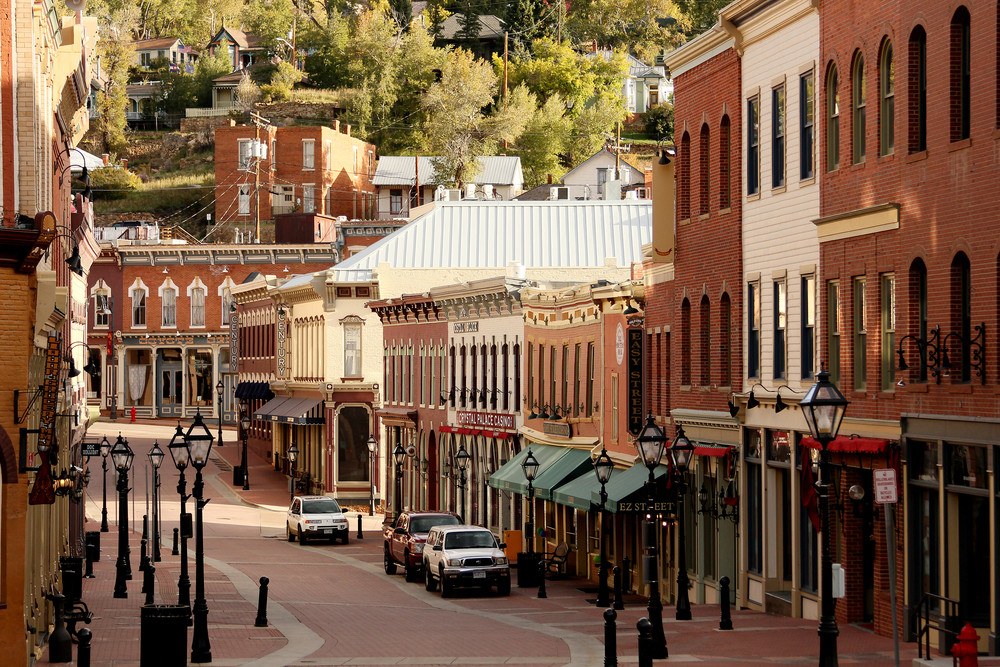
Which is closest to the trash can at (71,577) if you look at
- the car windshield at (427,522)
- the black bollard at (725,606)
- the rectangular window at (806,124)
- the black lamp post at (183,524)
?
the black lamp post at (183,524)

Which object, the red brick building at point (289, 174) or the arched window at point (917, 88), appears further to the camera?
the red brick building at point (289, 174)

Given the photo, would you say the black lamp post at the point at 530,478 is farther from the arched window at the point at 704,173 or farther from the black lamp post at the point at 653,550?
the black lamp post at the point at 653,550

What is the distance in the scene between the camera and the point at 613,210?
69.7 m

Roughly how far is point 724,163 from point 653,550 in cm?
1136

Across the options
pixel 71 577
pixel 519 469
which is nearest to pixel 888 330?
pixel 71 577

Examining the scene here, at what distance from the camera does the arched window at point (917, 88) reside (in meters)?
24.2

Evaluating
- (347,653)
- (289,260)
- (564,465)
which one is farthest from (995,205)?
(289,260)

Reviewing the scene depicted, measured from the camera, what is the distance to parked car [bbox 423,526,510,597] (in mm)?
37156

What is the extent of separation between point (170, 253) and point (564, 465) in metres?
54.5

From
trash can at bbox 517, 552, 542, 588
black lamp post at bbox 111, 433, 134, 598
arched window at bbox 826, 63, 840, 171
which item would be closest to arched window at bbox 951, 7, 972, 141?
arched window at bbox 826, 63, 840, 171

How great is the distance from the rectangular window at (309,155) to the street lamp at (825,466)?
319 feet

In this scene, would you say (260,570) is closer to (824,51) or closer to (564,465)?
(564,465)

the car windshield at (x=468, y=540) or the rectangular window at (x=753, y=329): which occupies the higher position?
the rectangular window at (x=753, y=329)

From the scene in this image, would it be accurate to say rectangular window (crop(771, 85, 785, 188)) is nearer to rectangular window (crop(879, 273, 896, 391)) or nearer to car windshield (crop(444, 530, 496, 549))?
rectangular window (crop(879, 273, 896, 391))
